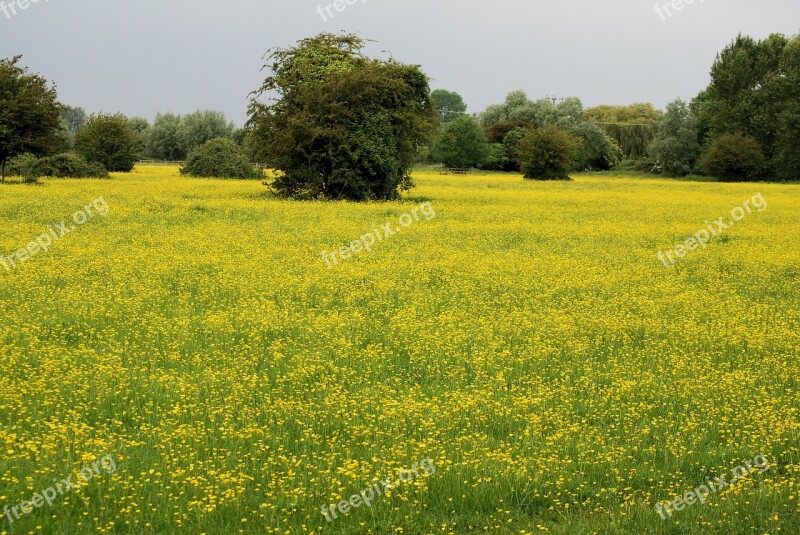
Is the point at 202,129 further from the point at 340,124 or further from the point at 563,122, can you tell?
the point at 340,124

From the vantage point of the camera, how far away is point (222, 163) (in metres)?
52.9

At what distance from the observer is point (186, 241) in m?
19.5

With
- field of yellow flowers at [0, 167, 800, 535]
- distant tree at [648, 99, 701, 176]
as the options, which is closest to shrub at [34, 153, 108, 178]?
field of yellow flowers at [0, 167, 800, 535]

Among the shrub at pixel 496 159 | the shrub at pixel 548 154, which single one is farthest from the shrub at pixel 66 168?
the shrub at pixel 496 159

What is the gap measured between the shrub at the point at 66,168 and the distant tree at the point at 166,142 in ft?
167

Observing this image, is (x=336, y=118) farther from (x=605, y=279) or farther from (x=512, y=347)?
(x=512, y=347)

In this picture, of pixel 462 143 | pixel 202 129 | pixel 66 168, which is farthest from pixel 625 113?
pixel 66 168

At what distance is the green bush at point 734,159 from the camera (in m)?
68.9

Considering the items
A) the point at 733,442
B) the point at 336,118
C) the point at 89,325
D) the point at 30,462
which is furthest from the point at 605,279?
the point at 336,118

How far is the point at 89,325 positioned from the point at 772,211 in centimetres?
3044

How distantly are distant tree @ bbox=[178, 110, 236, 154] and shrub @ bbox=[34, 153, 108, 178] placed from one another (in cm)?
4519

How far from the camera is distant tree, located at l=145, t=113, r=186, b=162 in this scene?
96312 mm

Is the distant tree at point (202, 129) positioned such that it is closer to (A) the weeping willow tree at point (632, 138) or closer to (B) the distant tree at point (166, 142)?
(B) the distant tree at point (166, 142)

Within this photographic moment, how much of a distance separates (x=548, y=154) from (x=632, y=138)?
43247 millimetres
